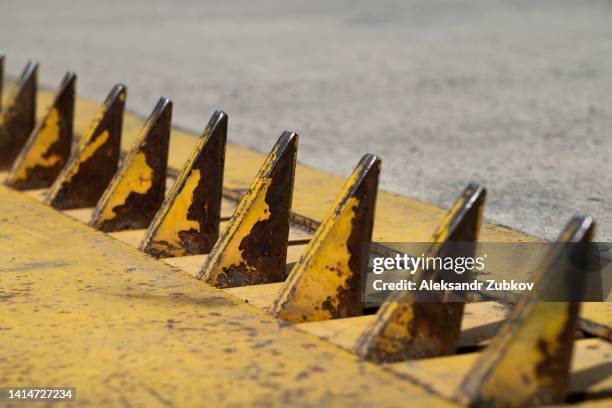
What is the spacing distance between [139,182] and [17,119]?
Answer: 1.36m

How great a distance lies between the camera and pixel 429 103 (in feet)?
21.9

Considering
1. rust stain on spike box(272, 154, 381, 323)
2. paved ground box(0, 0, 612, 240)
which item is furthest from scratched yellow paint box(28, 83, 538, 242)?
rust stain on spike box(272, 154, 381, 323)

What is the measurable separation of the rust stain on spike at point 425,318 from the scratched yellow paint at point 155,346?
71 millimetres

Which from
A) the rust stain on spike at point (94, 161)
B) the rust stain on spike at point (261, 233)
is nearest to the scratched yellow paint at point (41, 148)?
the rust stain on spike at point (94, 161)

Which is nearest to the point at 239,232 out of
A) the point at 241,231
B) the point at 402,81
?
the point at 241,231

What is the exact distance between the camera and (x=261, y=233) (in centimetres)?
299

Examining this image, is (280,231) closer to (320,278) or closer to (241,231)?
(241,231)

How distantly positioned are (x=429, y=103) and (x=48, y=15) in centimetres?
819

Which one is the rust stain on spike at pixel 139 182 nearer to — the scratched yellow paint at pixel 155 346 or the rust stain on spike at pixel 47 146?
the scratched yellow paint at pixel 155 346

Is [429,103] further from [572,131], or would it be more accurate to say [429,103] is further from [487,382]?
[487,382]

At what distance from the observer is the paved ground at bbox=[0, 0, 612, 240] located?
186 inches

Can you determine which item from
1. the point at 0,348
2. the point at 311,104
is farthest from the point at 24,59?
the point at 0,348

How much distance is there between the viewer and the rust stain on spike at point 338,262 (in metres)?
2.65

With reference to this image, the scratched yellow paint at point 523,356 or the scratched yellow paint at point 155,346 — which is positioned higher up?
the scratched yellow paint at point 523,356
